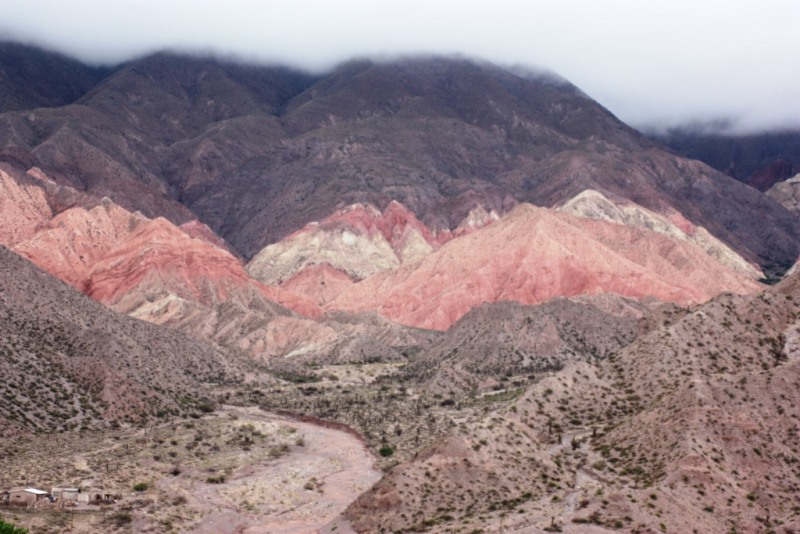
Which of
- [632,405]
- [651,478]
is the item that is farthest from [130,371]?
[651,478]

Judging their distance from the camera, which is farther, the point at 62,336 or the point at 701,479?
the point at 62,336

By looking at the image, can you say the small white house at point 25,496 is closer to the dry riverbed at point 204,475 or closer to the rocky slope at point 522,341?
the dry riverbed at point 204,475

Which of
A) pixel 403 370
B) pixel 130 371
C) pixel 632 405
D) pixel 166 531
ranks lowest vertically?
pixel 403 370

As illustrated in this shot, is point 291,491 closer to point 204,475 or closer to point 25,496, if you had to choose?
point 204,475

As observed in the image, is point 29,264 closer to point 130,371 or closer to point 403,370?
point 130,371

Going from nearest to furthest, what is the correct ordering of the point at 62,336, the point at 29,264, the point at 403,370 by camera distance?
1. the point at 62,336
2. the point at 29,264
3. the point at 403,370
